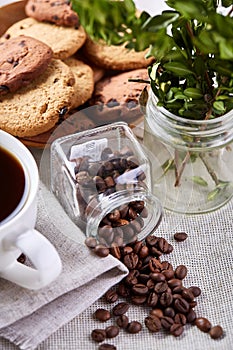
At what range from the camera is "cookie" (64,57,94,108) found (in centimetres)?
188

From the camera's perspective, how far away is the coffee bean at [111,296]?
1534mm

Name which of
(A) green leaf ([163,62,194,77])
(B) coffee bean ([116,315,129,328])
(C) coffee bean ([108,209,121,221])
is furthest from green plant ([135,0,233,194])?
(B) coffee bean ([116,315,129,328])

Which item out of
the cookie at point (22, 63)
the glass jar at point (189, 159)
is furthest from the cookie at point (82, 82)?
the glass jar at point (189, 159)

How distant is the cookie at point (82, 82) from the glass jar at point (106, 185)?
0.18m

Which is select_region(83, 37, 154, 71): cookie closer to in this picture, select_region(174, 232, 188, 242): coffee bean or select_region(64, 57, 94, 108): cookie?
select_region(64, 57, 94, 108): cookie

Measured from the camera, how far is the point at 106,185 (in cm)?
162

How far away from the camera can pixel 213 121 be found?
Result: 1.54 metres

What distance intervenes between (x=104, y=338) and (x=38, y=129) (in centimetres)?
58

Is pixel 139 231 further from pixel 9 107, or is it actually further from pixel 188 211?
pixel 9 107

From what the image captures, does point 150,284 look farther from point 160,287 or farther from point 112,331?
point 112,331

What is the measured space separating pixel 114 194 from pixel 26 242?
348 millimetres

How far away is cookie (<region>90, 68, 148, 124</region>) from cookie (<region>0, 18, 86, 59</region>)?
0.13 metres

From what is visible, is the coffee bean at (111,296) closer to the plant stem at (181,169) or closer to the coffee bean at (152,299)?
the coffee bean at (152,299)

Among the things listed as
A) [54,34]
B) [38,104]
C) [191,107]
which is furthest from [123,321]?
[54,34]
